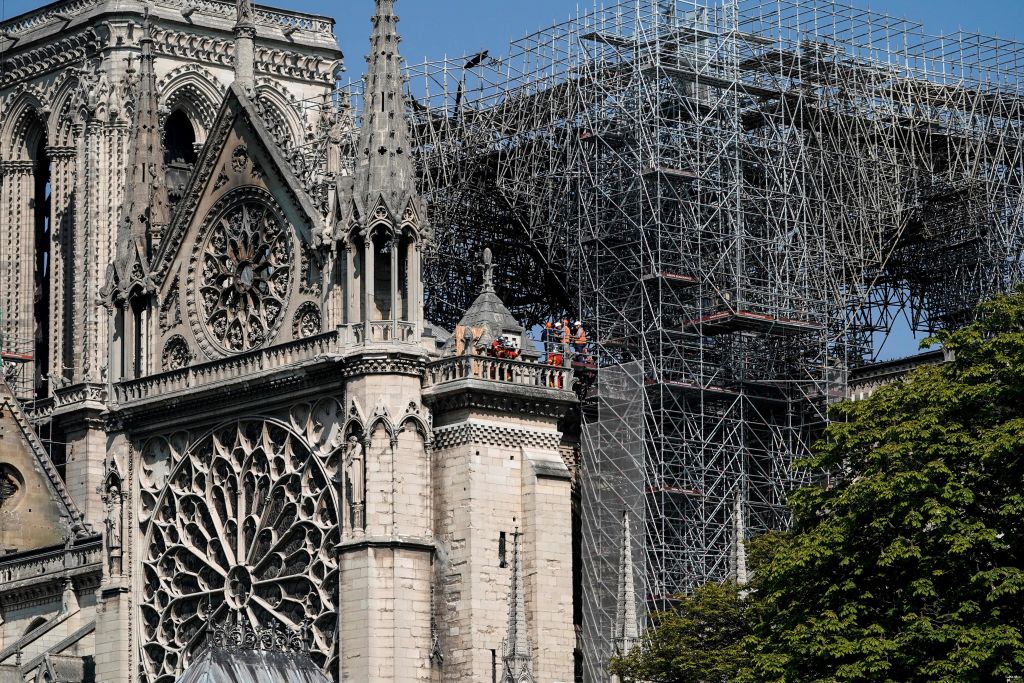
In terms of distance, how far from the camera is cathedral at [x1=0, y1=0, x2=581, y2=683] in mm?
74500

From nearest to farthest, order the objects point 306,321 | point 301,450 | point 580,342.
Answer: point 301,450 < point 306,321 < point 580,342

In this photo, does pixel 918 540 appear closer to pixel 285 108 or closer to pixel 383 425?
pixel 383 425

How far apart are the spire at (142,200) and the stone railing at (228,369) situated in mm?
2913

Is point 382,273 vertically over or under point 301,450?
over

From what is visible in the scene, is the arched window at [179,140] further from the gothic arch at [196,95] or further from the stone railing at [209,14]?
the stone railing at [209,14]

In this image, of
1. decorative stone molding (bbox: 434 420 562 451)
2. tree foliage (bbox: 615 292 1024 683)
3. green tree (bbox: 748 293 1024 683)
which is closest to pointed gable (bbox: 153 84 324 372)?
decorative stone molding (bbox: 434 420 562 451)

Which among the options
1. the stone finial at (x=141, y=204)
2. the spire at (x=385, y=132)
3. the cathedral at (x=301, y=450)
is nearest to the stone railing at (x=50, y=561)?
the cathedral at (x=301, y=450)

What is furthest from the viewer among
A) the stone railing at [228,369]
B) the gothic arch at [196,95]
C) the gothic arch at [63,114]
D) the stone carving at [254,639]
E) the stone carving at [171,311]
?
the gothic arch at [63,114]

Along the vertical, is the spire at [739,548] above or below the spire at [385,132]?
below

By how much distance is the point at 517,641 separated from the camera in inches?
2849

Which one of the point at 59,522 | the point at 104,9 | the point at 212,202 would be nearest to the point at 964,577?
the point at 212,202

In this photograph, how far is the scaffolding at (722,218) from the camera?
8100cm

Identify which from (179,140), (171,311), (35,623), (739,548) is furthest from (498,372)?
(179,140)

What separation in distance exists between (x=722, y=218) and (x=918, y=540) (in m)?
23.3
